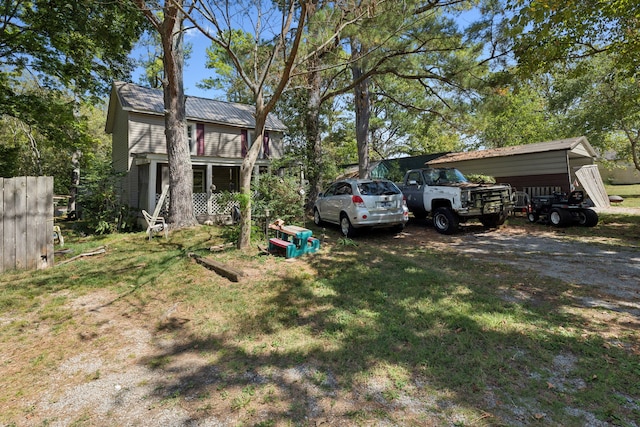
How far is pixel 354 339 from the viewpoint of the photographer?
3383 millimetres

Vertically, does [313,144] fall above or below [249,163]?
above

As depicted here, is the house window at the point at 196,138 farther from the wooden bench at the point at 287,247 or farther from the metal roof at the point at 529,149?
the metal roof at the point at 529,149

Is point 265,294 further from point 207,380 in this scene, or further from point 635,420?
point 635,420

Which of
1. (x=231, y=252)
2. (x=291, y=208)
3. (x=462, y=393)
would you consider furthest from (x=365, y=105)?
(x=462, y=393)

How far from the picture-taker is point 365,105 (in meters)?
13.5

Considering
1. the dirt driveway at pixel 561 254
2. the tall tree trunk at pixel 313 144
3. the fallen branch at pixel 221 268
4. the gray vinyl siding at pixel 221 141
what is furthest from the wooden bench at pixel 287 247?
the gray vinyl siding at pixel 221 141

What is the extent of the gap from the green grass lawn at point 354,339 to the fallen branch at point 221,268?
145mm

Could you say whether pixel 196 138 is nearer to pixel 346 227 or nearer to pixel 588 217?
pixel 346 227

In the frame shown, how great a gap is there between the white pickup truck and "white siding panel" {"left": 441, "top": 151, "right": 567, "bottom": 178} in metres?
5.62

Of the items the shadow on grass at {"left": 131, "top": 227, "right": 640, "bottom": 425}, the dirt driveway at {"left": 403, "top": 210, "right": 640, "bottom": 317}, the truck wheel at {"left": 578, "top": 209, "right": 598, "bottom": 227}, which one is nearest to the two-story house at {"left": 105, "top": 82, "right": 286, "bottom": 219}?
the dirt driveway at {"left": 403, "top": 210, "right": 640, "bottom": 317}

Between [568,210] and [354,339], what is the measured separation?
32.6ft

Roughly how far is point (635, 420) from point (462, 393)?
111cm

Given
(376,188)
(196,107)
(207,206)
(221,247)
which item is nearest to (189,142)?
(196,107)

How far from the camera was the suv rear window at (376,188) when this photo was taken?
8344 millimetres
